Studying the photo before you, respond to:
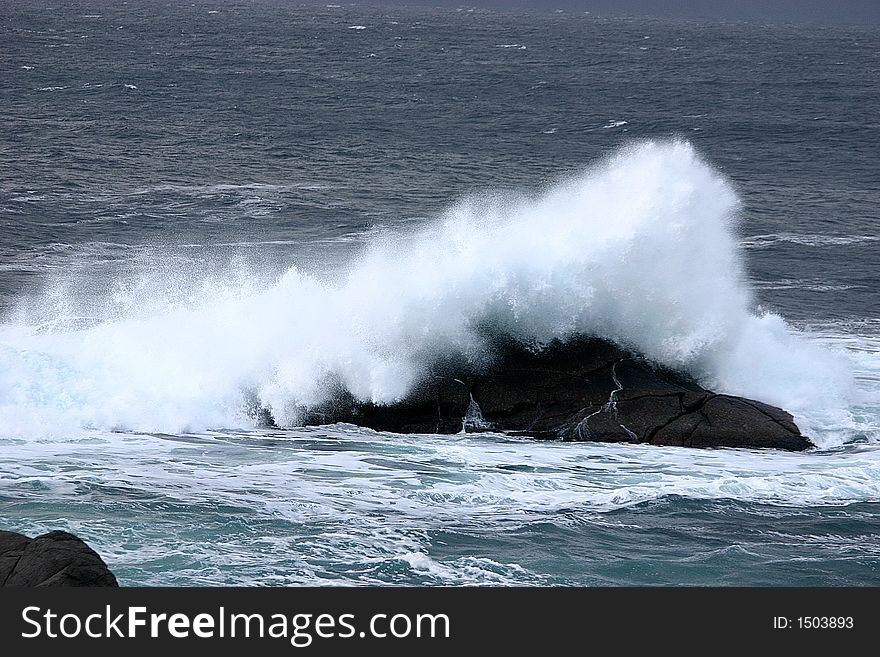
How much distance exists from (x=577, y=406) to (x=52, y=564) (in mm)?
7435

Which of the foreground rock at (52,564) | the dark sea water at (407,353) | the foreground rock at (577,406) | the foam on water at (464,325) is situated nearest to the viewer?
the foreground rock at (52,564)

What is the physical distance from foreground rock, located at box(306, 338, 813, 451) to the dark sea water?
0.98 feet

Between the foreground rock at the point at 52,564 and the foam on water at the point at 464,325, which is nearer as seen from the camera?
the foreground rock at the point at 52,564

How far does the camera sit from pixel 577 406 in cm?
1341

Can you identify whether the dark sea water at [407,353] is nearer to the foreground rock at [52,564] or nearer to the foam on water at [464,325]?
the foam on water at [464,325]

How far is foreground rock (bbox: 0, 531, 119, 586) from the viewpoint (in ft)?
23.4

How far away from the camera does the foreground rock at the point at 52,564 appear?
7.13m

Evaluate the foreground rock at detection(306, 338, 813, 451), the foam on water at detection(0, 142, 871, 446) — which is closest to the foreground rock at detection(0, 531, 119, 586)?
the foam on water at detection(0, 142, 871, 446)

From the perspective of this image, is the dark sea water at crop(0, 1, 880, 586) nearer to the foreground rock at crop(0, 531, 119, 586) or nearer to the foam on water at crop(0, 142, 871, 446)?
the foam on water at crop(0, 142, 871, 446)

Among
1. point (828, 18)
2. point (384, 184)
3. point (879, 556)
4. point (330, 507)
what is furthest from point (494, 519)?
point (828, 18)

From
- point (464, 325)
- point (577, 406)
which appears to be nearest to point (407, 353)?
point (464, 325)

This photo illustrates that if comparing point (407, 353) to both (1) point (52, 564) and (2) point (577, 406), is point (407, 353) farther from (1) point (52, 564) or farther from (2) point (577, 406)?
(1) point (52, 564)

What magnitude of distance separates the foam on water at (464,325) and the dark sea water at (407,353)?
0.14ft

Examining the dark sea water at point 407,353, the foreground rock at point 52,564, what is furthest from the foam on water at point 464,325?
the foreground rock at point 52,564
